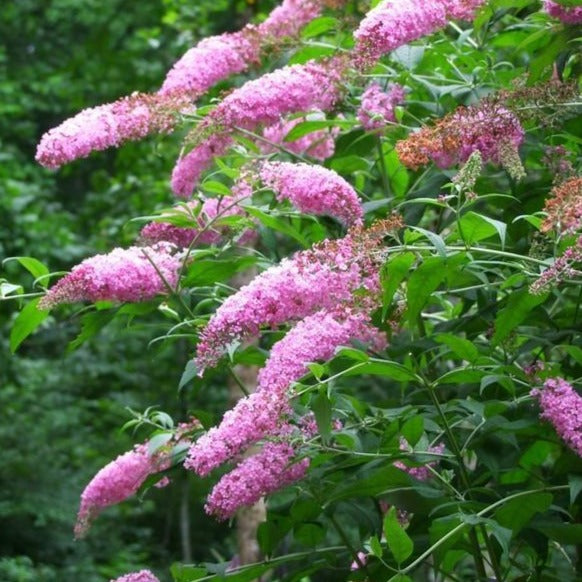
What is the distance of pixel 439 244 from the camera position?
2061 millimetres

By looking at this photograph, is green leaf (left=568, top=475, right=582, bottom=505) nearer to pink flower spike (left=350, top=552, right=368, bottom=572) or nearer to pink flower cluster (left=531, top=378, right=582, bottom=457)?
pink flower cluster (left=531, top=378, right=582, bottom=457)

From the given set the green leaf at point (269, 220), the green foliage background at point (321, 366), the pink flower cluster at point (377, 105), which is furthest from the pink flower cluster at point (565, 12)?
the green leaf at point (269, 220)

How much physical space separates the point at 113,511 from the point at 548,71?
811 cm

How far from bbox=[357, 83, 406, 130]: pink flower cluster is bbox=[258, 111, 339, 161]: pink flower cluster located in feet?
0.51

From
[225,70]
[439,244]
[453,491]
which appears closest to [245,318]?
[439,244]

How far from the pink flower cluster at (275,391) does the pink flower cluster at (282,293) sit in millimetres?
46

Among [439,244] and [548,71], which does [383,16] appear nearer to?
[548,71]

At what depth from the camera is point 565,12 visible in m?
Answer: 2.38

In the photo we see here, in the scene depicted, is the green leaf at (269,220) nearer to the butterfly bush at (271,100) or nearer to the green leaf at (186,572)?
the butterfly bush at (271,100)

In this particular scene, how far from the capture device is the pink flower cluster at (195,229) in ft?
8.76

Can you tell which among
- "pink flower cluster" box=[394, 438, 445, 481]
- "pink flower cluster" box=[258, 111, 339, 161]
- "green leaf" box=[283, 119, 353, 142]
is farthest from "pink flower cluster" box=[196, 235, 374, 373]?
"pink flower cluster" box=[258, 111, 339, 161]

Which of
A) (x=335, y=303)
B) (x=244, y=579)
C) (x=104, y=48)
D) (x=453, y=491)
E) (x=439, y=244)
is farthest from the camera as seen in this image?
(x=104, y=48)

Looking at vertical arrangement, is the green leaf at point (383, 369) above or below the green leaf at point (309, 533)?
above

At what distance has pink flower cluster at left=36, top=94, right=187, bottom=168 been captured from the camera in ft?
9.10
